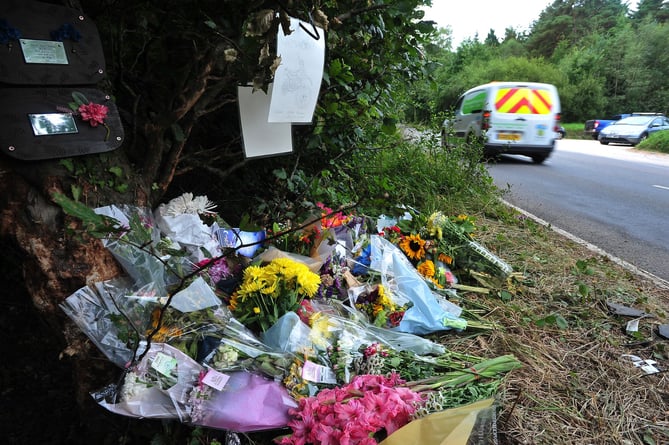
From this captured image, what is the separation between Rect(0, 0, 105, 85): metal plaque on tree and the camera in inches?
47.6

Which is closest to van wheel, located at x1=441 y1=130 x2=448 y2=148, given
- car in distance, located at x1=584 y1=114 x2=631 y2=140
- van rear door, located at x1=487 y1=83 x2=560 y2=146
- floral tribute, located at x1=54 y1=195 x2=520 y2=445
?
floral tribute, located at x1=54 y1=195 x2=520 y2=445

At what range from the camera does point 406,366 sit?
169 centimetres

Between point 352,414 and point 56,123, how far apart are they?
1.40 m

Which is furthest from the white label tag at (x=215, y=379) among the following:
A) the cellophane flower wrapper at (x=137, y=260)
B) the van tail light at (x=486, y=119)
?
the van tail light at (x=486, y=119)

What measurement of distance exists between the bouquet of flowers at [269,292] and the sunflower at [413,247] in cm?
108

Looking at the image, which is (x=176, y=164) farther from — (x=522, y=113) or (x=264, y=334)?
(x=522, y=113)

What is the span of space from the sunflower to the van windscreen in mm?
7779

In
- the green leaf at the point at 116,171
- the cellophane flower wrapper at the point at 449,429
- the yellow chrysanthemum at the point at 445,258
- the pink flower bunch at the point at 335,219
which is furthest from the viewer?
the yellow chrysanthemum at the point at 445,258

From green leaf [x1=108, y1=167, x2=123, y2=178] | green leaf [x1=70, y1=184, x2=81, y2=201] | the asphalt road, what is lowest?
the asphalt road

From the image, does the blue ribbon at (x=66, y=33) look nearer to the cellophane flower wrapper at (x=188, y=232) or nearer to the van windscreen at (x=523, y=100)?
the cellophane flower wrapper at (x=188, y=232)

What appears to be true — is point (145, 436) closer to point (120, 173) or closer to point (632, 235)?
point (120, 173)

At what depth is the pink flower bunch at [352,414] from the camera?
1.21 m

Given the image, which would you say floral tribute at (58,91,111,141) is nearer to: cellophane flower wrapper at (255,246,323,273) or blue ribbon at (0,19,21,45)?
blue ribbon at (0,19,21,45)

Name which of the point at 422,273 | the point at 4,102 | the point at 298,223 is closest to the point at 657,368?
the point at 422,273
